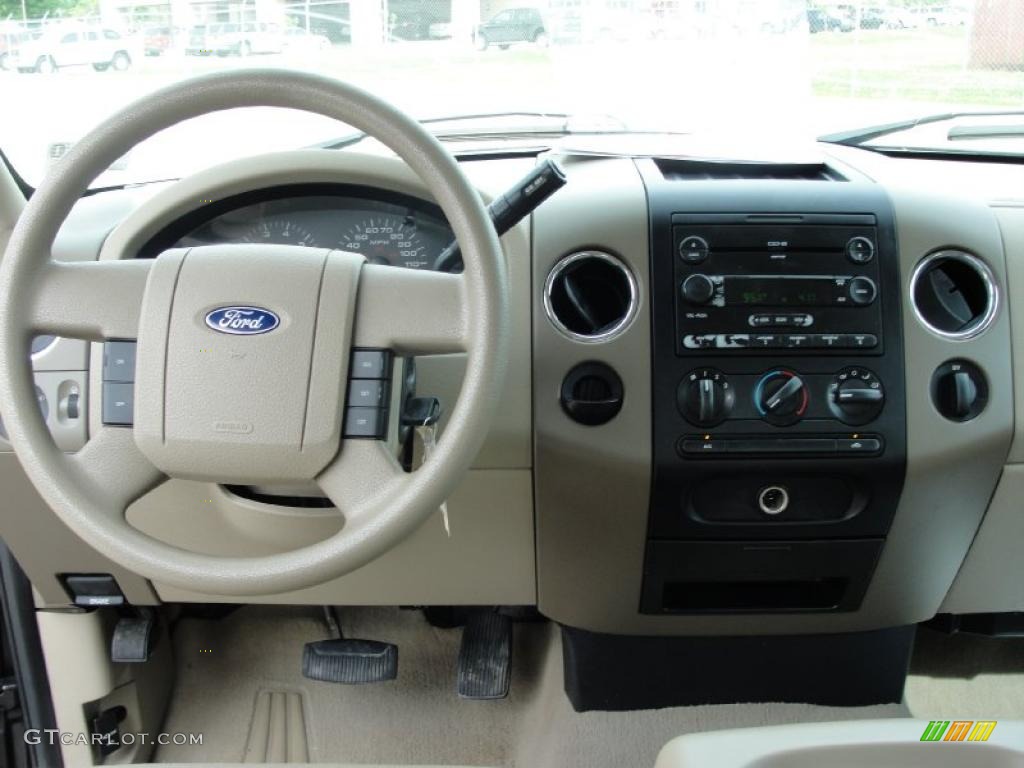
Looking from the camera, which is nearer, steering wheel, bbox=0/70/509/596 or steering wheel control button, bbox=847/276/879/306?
steering wheel, bbox=0/70/509/596

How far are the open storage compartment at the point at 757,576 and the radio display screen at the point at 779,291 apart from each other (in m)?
0.38

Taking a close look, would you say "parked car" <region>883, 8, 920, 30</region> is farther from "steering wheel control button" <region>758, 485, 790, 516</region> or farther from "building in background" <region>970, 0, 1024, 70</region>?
"steering wheel control button" <region>758, 485, 790, 516</region>

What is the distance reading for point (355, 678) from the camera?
1936 millimetres

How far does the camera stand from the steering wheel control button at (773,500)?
147 cm

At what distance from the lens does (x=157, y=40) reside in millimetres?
1544

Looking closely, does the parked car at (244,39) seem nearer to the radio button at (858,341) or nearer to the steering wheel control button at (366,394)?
the steering wheel control button at (366,394)

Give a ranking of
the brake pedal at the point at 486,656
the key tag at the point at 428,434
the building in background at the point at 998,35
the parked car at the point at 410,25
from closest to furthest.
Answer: the key tag at the point at 428,434
the parked car at the point at 410,25
the building in background at the point at 998,35
the brake pedal at the point at 486,656

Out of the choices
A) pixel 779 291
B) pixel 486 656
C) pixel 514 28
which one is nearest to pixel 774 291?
pixel 779 291

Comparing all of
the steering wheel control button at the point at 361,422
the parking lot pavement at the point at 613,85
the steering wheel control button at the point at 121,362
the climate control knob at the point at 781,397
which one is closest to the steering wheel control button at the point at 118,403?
the steering wheel control button at the point at 121,362

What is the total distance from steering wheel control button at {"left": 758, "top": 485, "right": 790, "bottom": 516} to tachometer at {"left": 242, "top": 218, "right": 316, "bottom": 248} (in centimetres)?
76

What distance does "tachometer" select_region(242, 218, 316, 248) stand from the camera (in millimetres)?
1452

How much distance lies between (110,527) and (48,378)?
466 mm

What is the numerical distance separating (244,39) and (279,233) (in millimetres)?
315

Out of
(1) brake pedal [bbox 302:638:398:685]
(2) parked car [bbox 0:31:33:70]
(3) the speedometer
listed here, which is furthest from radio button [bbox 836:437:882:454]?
(2) parked car [bbox 0:31:33:70]
